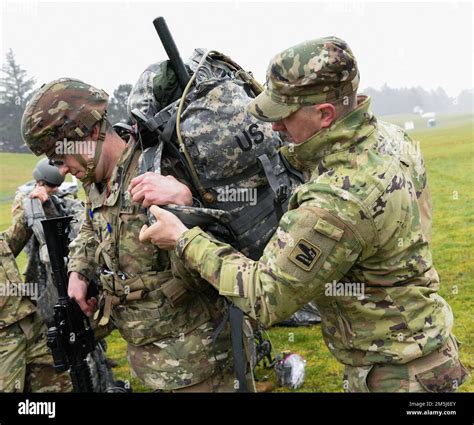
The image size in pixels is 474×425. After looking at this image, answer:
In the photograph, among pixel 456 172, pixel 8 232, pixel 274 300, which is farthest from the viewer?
pixel 456 172

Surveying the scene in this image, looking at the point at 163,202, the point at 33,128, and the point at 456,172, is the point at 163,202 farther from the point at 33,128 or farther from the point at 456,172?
the point at 456,172

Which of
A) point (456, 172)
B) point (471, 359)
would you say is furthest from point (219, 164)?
Result: point (456, 172)

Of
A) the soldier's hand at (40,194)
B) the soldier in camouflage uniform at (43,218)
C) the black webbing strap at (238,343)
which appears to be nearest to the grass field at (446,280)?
the soldier in camouflage uniform at (43,218)

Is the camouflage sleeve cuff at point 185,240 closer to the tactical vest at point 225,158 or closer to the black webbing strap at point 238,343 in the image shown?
the tactical vest at point 225,158

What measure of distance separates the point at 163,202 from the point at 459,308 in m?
6.10

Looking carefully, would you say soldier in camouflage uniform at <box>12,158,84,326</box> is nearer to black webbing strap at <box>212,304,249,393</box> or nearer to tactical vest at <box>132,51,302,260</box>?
black webbing strap at <box>212,304,249,393</box>

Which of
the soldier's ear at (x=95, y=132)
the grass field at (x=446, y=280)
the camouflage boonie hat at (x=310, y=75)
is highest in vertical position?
the camouflage boonie hat at (x=310, y=75)

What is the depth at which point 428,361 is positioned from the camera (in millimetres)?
2600

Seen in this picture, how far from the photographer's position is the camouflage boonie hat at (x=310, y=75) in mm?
2365

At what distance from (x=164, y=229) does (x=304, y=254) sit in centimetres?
75

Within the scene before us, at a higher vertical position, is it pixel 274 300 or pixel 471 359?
pixel 274 300

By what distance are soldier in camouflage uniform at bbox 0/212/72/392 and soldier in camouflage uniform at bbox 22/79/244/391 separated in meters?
1.63

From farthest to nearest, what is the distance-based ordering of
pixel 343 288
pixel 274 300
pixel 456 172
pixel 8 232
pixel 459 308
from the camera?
pixel 456 172 → pixel 459 308 → pixel 8 232 → pixel 343 288 → pixel 274 300

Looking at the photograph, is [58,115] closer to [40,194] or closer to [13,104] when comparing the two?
[40,194]
